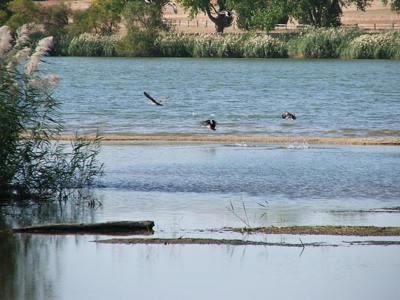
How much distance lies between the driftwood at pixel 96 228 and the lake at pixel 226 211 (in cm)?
21

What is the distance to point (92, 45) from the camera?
82.3 meters

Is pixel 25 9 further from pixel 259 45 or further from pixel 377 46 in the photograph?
pixel 377 46

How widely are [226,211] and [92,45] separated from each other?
7263 centimetres

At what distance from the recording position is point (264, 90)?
1757 inches

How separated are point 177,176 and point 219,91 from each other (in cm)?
2987

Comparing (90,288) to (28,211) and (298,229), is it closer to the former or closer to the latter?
(298,229)

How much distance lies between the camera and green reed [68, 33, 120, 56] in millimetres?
82188

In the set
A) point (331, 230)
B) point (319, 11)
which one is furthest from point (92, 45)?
point (331, 230)

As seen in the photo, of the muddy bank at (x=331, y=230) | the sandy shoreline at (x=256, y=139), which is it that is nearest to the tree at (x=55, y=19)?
the sandy shoreline at (x=256, y=139)

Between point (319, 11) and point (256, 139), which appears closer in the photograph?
point (256, 139)

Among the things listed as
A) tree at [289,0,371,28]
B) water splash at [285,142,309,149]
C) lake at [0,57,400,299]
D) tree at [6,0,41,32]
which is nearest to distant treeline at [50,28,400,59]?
tree at [6,0,41,32]

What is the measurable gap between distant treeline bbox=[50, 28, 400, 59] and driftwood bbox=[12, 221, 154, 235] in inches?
2419

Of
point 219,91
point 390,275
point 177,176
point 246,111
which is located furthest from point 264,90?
point 390,275

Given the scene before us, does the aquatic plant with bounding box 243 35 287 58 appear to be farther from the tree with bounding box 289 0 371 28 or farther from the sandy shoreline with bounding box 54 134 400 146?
the sandy shoreline with bounding box 54 134 400 146
